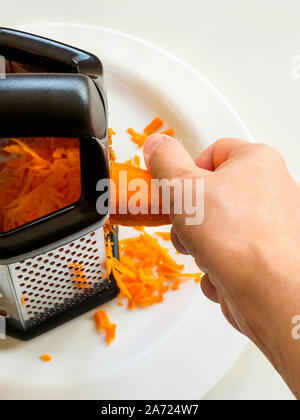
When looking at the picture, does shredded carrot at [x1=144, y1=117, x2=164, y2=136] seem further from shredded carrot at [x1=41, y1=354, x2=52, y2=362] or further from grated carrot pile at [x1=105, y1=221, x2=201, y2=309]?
shredded carrot at [x1=41, y1=354, x2=52, y2=362]

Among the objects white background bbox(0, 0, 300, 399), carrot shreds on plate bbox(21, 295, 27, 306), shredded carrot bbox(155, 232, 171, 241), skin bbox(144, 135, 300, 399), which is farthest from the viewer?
white background bbox(0, 0, 300, 399)

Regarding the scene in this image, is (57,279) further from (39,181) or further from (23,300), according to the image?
(39,181)

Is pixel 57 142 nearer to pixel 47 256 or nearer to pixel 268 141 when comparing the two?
pixel 47 256

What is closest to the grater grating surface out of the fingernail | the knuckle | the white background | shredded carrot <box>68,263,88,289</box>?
shredded carrot <box>68,263,88,289</box>

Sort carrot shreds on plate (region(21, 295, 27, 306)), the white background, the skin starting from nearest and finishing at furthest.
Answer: the skin
carrot shreds on plate (region(21, 295, 27, 306))
the white background

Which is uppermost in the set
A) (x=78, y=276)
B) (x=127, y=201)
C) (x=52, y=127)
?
(x=52, y=127)

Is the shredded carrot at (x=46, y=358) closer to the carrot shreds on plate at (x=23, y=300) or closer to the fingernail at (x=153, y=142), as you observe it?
the carrot shreds on plate at (x=23, y=300)

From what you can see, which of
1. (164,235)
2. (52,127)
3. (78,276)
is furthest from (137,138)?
(52,127)

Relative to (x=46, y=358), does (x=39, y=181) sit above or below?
above
